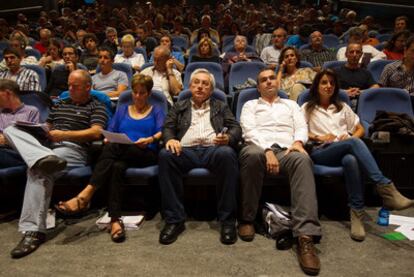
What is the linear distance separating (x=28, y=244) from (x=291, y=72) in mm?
2551

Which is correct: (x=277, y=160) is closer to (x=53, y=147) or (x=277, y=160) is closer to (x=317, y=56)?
(x=53, y=147)

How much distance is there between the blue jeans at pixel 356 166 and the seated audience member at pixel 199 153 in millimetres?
635

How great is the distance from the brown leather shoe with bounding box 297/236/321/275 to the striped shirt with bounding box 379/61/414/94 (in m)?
1.87

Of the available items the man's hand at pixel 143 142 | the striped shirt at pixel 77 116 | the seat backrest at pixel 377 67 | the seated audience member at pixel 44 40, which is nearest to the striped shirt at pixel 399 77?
the seat backrest at pixel 377 67

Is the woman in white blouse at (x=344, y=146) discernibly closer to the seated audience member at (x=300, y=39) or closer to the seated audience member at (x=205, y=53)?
the seated audience member at (x=205, y=53)

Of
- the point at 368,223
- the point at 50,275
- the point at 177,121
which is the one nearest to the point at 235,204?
the point at 177,121

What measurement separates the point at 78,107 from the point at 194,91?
32.2 inches

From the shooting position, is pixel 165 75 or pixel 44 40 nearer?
pixel 165 75

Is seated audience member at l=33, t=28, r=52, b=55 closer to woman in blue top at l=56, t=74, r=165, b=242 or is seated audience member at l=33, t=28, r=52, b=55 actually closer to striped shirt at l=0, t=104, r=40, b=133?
striped shirt at l=0, t=104, r=40, b=133

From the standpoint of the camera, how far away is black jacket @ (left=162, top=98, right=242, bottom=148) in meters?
2.45

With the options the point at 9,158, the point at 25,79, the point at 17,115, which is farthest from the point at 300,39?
the point at 9,158

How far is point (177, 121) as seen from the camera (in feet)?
8.32

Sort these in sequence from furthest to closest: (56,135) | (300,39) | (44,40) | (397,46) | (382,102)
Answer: (44,40) → (300,39) → (397,46) → (382,102) → (56,135)

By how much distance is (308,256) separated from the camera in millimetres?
1920
